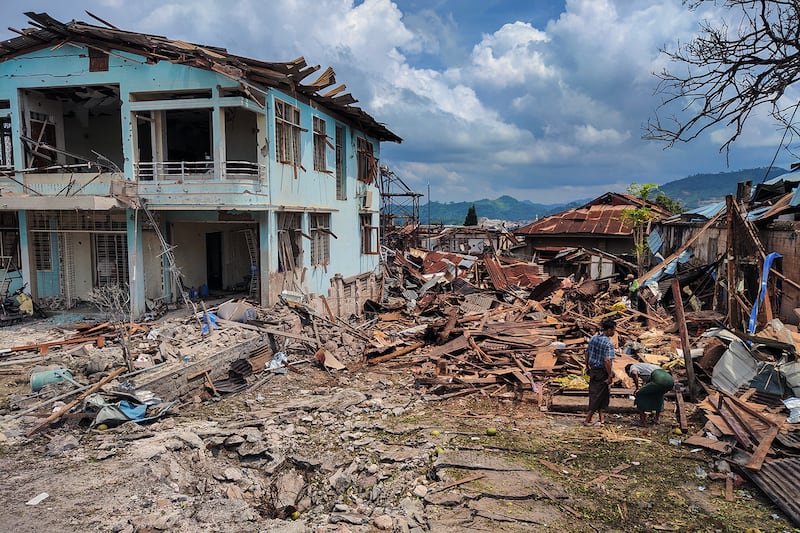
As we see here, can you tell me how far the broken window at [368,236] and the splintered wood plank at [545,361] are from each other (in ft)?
41.0

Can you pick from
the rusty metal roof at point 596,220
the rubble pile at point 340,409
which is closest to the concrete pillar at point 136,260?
the rubble pile at point 340,409

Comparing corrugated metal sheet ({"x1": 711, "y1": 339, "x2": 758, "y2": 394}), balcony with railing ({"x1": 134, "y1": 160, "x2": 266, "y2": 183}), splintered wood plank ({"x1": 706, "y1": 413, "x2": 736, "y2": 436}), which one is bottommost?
splintered wood plank ({"x1": 706, "y1": 413, "x2": 736, "y2": 436})

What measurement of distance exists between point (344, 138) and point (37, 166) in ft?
34.6

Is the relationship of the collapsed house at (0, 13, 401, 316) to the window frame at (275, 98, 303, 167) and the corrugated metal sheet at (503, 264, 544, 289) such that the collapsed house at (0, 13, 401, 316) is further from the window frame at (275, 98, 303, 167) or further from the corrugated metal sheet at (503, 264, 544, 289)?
the corrugated metal sheet at (503, 264, 544, 289)

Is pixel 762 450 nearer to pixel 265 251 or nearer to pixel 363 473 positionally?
pixel 363 473

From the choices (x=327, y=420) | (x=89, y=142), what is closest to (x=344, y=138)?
(x=89, y=142)

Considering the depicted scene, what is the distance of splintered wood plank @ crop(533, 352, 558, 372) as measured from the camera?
12.0 meters

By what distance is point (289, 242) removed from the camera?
1650cm

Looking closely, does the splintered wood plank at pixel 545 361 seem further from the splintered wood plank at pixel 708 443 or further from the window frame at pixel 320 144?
the window frame at pixel 320 144

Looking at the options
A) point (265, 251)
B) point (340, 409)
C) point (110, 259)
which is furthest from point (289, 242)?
point (340, 409)

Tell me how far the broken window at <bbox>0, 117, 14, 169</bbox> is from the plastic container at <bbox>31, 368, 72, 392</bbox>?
9.48 meters

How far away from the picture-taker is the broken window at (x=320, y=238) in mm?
18516

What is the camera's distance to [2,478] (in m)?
7.28

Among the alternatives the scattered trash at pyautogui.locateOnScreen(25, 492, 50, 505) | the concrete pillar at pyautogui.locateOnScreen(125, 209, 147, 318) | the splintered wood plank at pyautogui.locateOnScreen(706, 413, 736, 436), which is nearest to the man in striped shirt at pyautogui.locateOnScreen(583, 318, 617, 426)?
the splintered wood plank at pyautogui.locateOnScreen(706, 413, 736, 436)
